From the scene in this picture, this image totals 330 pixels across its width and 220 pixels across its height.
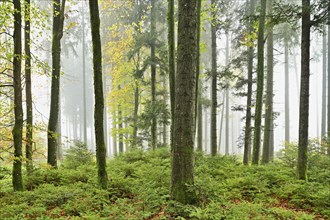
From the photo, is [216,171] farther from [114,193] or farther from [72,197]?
[72,197]

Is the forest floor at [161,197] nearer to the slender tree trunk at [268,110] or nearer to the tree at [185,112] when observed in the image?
the tree at [185,112]

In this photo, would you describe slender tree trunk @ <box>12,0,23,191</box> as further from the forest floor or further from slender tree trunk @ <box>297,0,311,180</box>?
slender tree trunk @ <box>297,0,311,180</box>

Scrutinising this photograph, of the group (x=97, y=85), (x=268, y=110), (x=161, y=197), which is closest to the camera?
(x=161, y=197)

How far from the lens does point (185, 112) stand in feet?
18.1

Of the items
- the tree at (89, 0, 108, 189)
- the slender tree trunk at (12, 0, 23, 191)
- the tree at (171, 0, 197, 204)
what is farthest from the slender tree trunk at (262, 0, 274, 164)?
the slender tree trunk at (12, 0, 23, 191)

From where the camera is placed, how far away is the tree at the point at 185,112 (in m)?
5.52

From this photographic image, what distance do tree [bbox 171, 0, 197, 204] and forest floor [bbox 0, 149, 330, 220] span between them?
309 millimetres

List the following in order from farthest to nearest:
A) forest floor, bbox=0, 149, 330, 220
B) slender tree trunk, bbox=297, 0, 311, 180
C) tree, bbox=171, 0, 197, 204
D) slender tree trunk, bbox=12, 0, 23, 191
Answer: slender tree trunk, bbox=297, 0, 311, 180 → slender tree trunk, bbox=12, 0, 23, 191 → tree, bbox=171, 0, 197, 204 → forest floor, bbox=0, 149, 330, 220

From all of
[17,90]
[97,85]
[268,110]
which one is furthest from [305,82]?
[17,90]

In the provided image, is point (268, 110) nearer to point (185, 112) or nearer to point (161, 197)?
point (185, 112)

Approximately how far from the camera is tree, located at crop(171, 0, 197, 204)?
552 cm

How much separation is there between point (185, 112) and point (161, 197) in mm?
2117

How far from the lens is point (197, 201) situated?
5488 mm

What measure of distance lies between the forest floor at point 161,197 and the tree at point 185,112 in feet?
1.01
